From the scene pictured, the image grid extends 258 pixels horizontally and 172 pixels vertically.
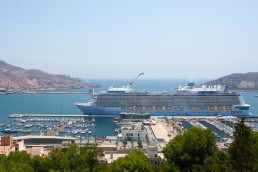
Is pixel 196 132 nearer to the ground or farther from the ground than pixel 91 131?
farther from the ground

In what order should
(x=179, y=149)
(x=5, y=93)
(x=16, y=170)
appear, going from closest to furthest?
A: (x=16, y=170)
(x=179, y=149)
(x=5, y=93)

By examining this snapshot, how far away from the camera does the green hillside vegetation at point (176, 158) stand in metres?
16.0

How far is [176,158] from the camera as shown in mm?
20141

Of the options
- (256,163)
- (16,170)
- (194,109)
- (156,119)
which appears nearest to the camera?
(16,170)

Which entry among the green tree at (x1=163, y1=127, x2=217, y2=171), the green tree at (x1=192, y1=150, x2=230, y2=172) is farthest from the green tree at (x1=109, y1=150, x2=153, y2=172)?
the green tree at (x1=192, y1=150, x2=230, y2=172)

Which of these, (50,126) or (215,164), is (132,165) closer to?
(215,164)

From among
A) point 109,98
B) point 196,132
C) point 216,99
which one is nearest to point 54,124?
point 109,98

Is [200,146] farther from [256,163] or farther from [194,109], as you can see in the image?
[194,109]

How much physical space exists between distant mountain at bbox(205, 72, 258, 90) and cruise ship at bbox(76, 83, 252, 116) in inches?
3140

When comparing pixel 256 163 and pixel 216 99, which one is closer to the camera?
pixel 256 163

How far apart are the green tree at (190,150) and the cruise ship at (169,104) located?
117ft

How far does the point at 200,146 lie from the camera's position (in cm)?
2027

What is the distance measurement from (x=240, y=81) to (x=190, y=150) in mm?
127765

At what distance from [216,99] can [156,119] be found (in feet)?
36.4
